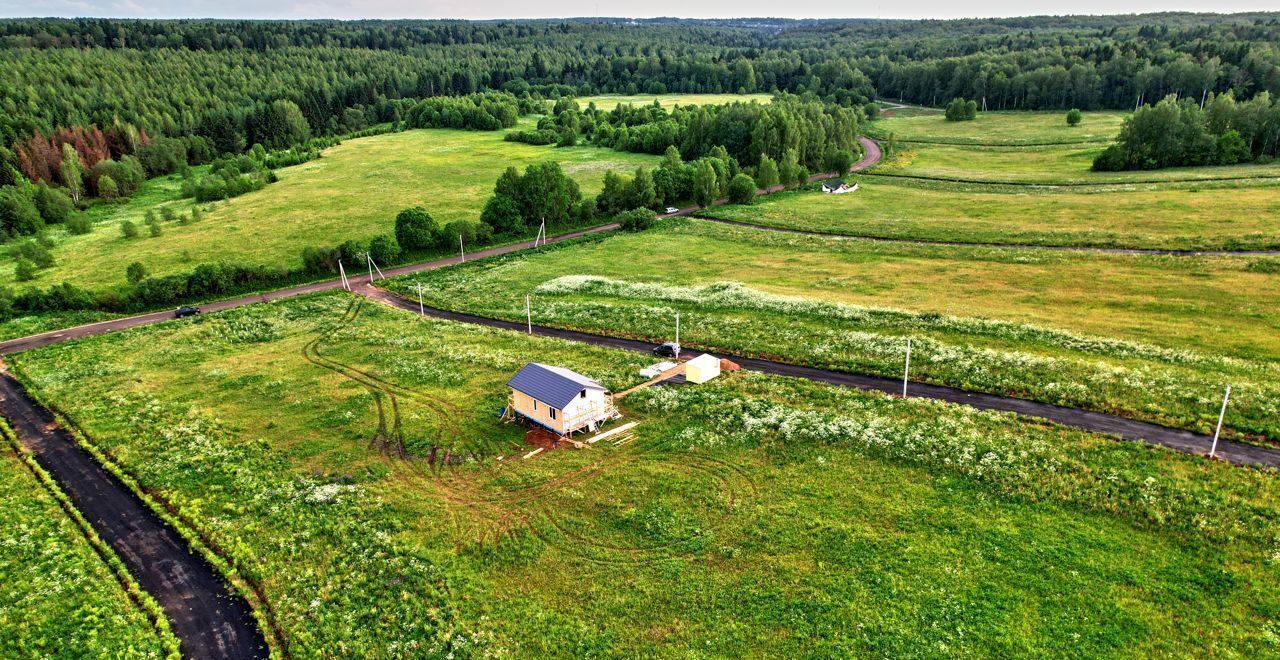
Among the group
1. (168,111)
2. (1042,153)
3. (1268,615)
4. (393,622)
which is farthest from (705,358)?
(168,111)

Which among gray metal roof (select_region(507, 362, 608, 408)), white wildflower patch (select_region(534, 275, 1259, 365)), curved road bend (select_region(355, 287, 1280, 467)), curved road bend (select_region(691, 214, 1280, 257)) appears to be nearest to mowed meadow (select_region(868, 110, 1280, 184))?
curved road bend (select_region(691, 214, 1280, 257))

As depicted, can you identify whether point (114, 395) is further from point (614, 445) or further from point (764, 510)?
point (764, 510)

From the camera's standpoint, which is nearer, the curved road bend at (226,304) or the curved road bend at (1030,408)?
the curved road bend at (1030,408)

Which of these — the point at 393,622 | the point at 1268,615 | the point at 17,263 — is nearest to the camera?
the point at 1268,615

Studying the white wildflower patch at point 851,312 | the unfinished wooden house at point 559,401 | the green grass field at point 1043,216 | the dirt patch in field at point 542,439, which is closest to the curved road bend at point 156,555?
the dirt patch in field at point 542,439

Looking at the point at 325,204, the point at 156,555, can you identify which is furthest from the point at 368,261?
the point at 156,555

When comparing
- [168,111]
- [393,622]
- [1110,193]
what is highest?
[168,111]

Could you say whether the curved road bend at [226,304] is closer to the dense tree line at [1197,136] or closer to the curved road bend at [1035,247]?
Answer: the curved road bend at [1035,247]

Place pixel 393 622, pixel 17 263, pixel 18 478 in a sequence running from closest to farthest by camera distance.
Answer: pixel 393 622
pixel 18 478
pixel 17 263
